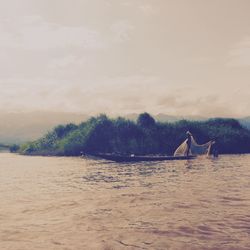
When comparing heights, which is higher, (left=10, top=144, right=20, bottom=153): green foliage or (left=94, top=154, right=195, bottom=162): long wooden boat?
(left=10, top=144, right=20, bottom=153): green foliage

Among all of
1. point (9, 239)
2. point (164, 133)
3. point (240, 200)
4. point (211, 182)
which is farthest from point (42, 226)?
point (164, 133)

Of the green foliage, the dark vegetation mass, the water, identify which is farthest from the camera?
the green foliage

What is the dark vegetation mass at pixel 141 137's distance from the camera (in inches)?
3563

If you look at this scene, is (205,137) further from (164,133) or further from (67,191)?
(67,191)

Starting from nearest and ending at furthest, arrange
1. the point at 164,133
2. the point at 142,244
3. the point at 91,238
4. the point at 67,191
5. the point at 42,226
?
the point at 142,244
the point at 91,238
the point at 42,226
the point at 67,191
the point at 164,133

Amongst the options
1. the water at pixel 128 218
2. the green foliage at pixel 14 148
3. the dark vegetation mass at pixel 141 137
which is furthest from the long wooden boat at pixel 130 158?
the green foliage at pixel 14 148

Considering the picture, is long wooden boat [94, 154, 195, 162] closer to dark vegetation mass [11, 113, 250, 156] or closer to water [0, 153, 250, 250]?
water [0, 153, 250, 250]

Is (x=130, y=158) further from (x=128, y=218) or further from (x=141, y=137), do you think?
(x=141, y=137)

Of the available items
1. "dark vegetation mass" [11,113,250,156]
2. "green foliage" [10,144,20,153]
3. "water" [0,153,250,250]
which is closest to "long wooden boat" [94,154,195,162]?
"water" [0,153,250,250]

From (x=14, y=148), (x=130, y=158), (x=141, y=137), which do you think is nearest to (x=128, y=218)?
(x=130, y=158)

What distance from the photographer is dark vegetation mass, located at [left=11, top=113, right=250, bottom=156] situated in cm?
9050

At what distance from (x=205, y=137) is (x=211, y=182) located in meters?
69.5

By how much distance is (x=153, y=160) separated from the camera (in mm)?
52312

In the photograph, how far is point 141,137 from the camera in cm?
9150
